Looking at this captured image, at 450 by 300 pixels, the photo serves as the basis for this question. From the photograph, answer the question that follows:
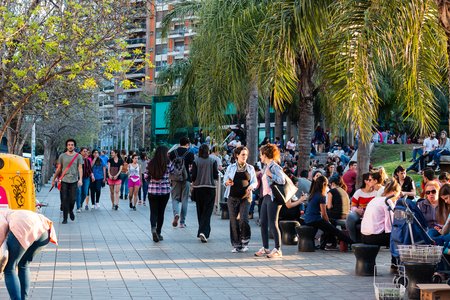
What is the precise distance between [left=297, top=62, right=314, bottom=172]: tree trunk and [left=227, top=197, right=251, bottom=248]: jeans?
694 cm

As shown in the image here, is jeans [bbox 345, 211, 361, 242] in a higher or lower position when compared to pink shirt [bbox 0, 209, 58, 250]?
lower

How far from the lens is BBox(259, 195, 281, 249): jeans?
569 inches

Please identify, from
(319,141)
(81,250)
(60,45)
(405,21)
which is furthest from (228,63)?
(319,141)

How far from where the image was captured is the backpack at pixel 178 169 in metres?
19.4

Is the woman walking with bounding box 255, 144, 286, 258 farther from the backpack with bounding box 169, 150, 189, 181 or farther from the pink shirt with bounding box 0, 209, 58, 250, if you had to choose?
the pink shirt with bounding box 0, 209, 58, 250

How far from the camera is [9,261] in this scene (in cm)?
838

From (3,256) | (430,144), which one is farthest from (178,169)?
(430,144)

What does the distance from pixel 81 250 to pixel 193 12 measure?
53.3ft

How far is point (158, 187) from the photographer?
17188mm

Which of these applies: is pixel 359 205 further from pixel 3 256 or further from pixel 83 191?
pixel 83 191

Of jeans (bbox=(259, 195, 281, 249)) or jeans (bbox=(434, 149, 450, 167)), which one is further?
jeans (bbox=(434, 149, 450, 167))

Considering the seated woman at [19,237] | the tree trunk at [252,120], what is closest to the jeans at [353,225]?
the seated woman at [19,237]

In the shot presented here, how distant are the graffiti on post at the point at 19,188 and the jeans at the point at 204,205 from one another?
5098mm

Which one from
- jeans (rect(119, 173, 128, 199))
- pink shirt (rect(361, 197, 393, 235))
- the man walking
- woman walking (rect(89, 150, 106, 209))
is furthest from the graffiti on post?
jeans (rect(119, 173, 128, 199))
